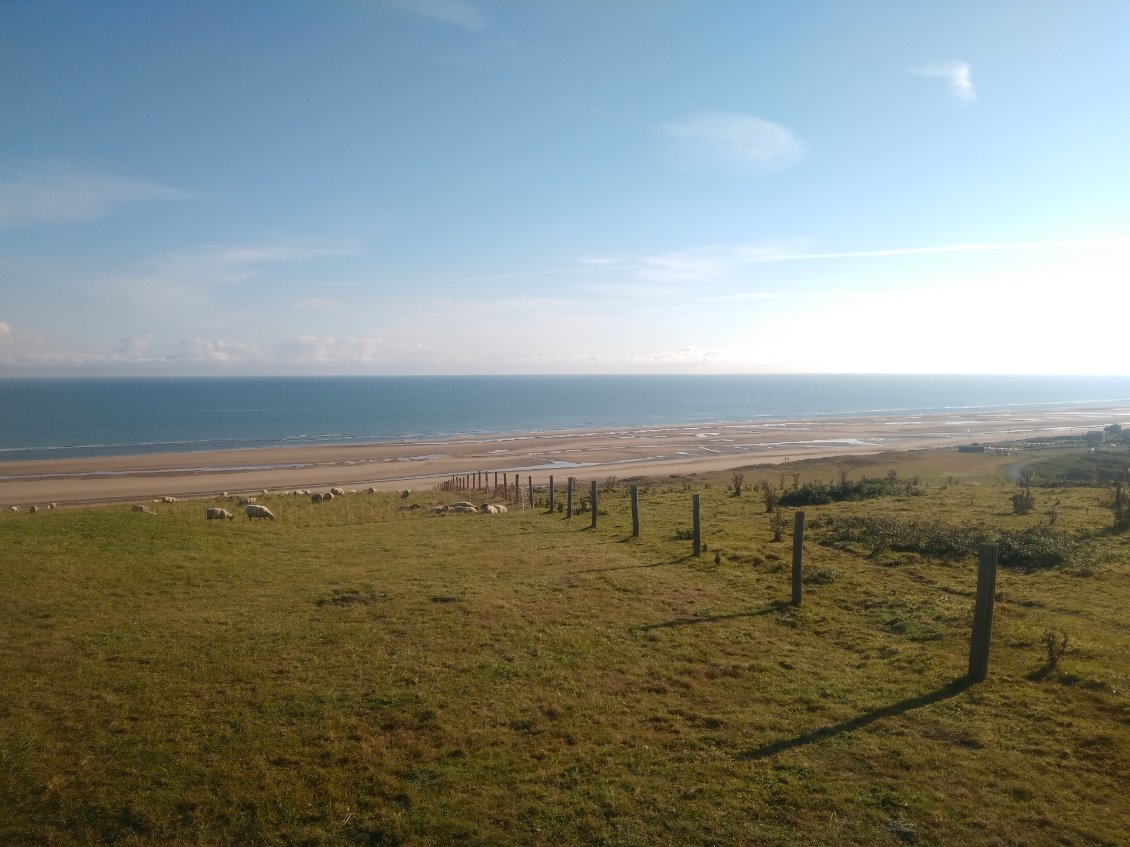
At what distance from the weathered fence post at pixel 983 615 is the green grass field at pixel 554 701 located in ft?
0.98

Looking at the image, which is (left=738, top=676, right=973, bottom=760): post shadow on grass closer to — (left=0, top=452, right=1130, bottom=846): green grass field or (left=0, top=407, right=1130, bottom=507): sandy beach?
(left=0, top=452, right=1130, bottom=846): green grass field

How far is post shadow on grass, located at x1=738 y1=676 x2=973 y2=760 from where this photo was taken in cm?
738

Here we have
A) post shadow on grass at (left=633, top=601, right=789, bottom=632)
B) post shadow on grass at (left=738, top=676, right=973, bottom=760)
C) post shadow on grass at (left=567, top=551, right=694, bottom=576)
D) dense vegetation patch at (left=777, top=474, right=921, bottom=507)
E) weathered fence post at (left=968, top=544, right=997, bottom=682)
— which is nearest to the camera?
post shadow on grass at (left=738, top=676, right=973, bottom=760)

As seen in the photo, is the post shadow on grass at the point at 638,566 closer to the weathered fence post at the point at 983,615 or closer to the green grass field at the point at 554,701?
the green grass field at the point at 554,701

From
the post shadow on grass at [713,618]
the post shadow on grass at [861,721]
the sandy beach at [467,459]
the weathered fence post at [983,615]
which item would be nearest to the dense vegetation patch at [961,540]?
the post shadow on grass at [713,618]

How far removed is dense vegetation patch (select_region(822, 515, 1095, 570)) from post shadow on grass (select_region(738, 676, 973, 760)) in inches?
302

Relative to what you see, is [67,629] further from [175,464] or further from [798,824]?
[175,464]

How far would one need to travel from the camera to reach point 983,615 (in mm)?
8945

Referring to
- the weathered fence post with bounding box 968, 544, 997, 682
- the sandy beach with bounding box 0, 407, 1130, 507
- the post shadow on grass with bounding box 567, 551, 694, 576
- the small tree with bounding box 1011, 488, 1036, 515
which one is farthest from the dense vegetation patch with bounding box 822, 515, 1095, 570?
the sandy beach with bounding box 0, 407, 1130, 507

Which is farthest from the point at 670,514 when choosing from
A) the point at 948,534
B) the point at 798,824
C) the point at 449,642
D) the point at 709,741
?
the point at 798,824

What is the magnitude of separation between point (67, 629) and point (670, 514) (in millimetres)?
17048

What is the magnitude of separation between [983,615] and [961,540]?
886 centimetres

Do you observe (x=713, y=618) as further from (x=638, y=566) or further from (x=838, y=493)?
(x=838, y=493)

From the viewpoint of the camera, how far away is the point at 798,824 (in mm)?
6062
